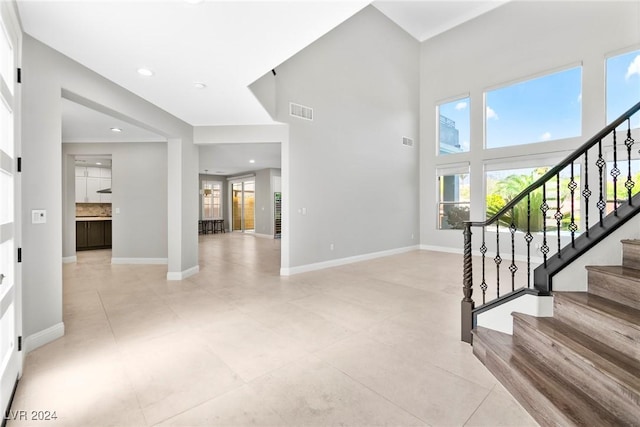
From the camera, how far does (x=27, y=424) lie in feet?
5.49

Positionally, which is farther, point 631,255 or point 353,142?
point 353,142

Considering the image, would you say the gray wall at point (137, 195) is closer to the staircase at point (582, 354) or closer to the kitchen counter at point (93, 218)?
the kitchen counter at point (93, 218)

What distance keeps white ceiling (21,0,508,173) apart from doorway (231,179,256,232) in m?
9.60

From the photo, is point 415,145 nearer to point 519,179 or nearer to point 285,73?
point 519,179

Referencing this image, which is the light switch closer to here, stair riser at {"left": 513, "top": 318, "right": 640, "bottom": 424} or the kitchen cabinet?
stair riser at {"left": 513, "top": 318, "right": 640, "bottom": 424}


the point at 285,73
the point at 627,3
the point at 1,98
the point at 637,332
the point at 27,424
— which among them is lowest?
the point at 27,424

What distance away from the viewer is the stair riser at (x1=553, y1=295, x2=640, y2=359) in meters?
1.63

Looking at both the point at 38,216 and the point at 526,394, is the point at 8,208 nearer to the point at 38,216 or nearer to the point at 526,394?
the point at 38,216

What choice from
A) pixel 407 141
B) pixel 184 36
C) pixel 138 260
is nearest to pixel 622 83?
pixel 407 141

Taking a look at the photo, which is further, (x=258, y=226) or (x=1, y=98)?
(x=258, y=226)

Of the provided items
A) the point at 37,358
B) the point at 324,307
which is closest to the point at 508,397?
the point at 324,307

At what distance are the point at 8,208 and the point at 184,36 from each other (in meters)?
1.83

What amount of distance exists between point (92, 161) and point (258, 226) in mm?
5808

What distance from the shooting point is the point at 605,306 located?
1911mm
